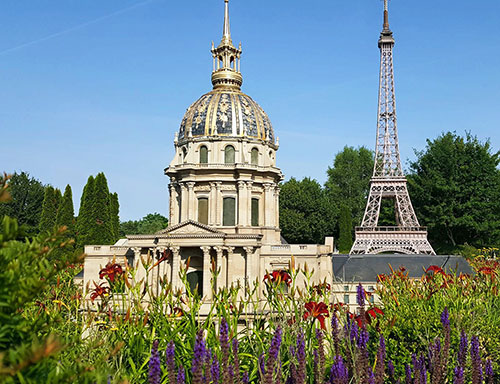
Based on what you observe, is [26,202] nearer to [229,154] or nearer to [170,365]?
[229,154]

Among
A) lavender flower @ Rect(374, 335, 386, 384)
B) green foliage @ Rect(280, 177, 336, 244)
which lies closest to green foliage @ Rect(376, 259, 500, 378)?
lavender flower @ Rect(374, 335, 386, 384)

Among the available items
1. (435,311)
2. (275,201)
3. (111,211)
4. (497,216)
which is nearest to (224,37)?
(275,201)

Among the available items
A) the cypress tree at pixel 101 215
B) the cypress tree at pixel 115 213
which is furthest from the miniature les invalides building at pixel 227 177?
the cypress tree at pixel 115 213

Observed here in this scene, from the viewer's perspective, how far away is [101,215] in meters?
56.1

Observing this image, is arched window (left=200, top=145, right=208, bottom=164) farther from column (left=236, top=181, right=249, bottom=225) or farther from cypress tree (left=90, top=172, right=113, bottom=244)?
cypress tree (left=90, top=172, right=113, bottom=244)

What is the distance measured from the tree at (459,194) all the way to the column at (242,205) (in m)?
26.3

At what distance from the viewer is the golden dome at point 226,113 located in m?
47.2

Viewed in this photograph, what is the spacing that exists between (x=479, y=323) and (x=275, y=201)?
113ft

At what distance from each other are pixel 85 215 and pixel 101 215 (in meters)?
1.67

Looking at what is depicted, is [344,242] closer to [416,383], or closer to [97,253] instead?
[97,253]

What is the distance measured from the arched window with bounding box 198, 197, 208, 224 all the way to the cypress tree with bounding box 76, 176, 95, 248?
14978mm

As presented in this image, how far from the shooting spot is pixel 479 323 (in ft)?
48.2

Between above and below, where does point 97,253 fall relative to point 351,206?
below

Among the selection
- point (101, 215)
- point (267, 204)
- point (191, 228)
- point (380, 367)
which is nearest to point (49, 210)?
point (101, 215)
